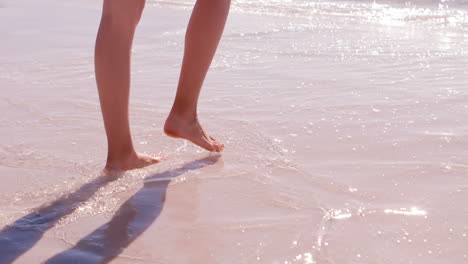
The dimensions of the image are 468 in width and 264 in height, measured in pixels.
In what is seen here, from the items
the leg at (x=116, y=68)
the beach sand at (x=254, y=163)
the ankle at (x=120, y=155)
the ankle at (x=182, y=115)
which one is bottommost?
the beach sand at (x=254, y=163)

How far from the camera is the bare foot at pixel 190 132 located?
2418mm

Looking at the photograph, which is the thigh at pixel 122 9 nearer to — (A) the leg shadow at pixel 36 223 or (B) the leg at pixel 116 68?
(B) the leg at pixel 116 68

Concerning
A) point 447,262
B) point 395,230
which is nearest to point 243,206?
point 395,230

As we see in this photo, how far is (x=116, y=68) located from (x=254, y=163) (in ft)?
1.75

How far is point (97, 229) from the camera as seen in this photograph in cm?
184

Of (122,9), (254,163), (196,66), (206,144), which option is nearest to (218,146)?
(206,144)

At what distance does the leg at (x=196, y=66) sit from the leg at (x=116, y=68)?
9.7 inches

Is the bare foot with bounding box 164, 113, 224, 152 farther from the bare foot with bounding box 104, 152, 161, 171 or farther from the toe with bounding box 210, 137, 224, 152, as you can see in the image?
the bare foot with bounding box 104, 152, 161, 171

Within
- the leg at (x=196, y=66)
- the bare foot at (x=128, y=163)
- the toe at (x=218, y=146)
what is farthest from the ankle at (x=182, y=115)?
the bare foot at (x=128, y=163)

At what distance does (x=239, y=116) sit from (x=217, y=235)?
113cm

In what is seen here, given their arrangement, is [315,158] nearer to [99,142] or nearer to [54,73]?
[99,142]

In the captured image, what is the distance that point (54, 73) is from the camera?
145 inches

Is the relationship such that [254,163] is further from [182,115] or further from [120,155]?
[120,155]

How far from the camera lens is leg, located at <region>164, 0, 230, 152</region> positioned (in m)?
2.42
